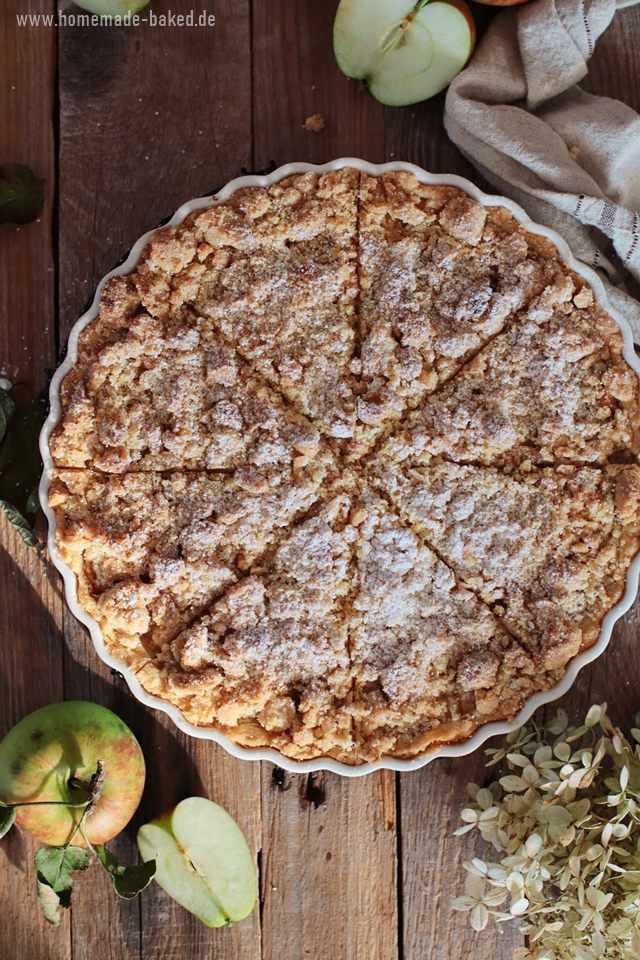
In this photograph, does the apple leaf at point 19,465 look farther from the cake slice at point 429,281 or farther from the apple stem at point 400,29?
the apple stem at point 400,29

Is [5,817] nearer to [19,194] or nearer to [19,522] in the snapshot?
[19,522]

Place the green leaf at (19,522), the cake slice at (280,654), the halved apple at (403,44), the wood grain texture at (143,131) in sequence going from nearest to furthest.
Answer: the cake slice at (280,654), the halved apple at (403,44), the green leaf at (19,522), the wood grain texture at (143,131)

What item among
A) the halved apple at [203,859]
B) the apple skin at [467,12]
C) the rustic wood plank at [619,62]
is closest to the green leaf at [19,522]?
the halved apple at [203,859]

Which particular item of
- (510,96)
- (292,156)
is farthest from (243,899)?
(510,96)

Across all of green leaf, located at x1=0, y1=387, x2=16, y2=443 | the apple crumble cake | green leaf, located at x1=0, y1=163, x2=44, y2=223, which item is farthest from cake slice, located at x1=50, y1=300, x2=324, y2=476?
green leaf, located at x1=0, y1=163, x2=44, y2=223

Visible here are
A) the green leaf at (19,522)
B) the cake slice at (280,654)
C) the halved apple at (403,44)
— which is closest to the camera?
the cake slice at (280,654)

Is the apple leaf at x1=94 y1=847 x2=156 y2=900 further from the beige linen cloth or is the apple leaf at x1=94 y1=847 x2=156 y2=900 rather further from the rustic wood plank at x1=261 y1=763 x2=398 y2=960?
the beige linen cloth

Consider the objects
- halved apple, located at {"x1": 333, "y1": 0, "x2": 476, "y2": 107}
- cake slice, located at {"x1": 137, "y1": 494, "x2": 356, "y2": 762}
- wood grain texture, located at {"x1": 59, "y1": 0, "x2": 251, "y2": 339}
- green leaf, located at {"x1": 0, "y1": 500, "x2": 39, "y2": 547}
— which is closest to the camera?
cake slice, located at {"x1": 137, "y1": 494, "x2": 356, "y2": 762}
